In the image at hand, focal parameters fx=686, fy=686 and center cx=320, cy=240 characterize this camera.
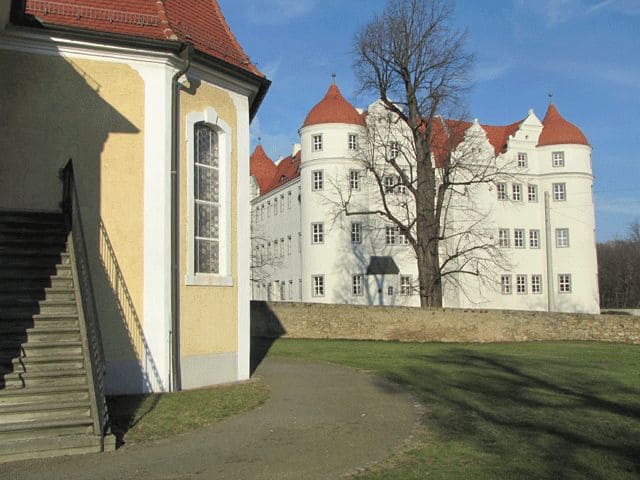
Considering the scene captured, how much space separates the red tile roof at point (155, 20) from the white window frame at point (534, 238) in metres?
39.3

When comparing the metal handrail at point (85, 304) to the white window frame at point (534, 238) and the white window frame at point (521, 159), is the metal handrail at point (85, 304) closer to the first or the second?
the white window frame at point (534, 238)

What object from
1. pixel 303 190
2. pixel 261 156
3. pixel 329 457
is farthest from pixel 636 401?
pixel 261 156

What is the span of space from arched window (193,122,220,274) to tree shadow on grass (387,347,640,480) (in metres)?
4.45

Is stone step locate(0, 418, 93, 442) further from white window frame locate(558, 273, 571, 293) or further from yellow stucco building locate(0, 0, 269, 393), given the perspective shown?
white window frame locate(558, 273, 571, 293)

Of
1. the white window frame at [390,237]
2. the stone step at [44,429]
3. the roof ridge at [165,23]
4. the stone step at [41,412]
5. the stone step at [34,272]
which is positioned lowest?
the stone step at [44,429]

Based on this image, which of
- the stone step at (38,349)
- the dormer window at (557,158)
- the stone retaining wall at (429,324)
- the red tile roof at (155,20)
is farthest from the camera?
the dormer window at (557,158)

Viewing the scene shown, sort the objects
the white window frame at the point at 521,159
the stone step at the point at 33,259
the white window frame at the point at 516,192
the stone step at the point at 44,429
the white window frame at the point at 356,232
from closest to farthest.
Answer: the stone step at the point at 44,429, the stone step at the point at 33,259, the white window frame at the point at 356,232, the white window frame at the point at 516,192, the white window frame at the point at 521,159

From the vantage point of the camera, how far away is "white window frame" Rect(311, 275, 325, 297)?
4431 centimetres

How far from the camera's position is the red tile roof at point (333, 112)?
45219 mm

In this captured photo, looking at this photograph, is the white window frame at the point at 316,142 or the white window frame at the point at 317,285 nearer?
the white window frame at the point at 317,285

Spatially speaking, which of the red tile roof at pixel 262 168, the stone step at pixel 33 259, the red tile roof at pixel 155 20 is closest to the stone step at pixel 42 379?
the stone step at pixel 33 259

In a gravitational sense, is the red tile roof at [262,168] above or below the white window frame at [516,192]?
above

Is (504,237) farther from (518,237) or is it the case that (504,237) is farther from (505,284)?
→ (505,284)

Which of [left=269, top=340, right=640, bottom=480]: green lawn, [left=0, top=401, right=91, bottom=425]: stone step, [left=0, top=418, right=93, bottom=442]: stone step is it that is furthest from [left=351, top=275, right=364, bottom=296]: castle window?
[left=0, top=418, right=93, bottom=442]: stone step
